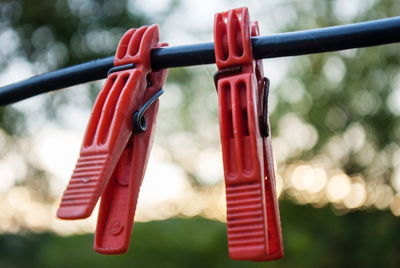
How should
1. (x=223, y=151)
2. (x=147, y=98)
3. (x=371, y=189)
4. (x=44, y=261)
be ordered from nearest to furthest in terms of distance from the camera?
(x=223, y=151) → (x=147, y=98) → (x=44, y=261) → (x=371, y=189)

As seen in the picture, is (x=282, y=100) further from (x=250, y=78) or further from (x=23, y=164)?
(x=250, y=78)

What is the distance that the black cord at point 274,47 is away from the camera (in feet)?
1.72

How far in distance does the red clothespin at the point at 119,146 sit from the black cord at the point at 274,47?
3cm

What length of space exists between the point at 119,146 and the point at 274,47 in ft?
0.60

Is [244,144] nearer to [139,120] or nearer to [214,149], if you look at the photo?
[139,120]

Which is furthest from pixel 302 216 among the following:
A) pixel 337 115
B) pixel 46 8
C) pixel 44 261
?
pixel 46 8

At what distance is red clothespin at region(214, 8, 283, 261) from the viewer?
0.51 meters

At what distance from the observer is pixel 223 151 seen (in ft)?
1.82

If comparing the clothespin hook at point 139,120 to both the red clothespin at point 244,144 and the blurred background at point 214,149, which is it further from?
the blurred background at point 214,149

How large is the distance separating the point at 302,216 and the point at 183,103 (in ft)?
6.66

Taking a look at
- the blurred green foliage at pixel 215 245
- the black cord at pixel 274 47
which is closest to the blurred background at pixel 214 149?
the blurred green foliage at pixel 215 245

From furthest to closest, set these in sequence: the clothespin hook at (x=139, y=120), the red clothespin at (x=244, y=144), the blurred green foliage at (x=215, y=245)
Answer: the blurred green foliage at (x=215, y=245) < the clothespin hook at (x=139, y=120) < the red clothespin at (x=244, y=144)

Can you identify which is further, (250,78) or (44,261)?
(44,261)

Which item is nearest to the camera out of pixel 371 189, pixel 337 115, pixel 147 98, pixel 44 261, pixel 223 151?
pixel 223 151
